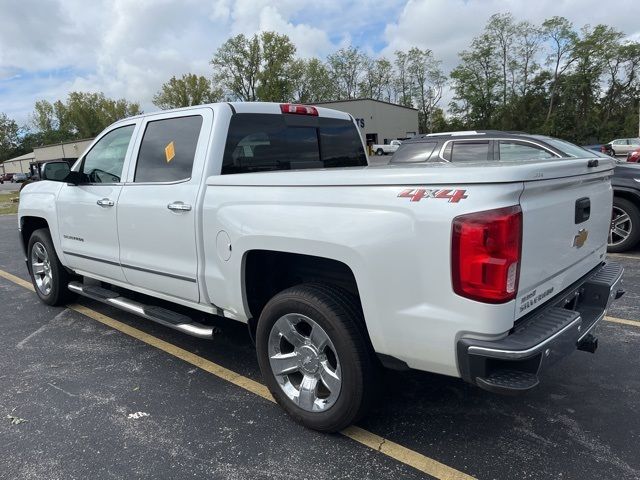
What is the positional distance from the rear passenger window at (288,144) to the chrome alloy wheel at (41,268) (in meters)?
3.03

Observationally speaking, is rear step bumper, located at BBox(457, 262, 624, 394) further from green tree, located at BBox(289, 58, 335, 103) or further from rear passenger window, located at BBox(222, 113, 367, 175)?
green tree, located at BBox(289, 58, 335, 103)

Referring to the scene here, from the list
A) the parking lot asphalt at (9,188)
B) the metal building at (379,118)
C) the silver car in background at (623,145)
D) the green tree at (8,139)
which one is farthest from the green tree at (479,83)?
the green tree at (8,139)

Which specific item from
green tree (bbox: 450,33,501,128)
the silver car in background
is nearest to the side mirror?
the silver car in background

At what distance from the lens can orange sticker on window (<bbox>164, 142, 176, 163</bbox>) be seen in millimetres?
3661

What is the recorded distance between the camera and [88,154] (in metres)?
4.67

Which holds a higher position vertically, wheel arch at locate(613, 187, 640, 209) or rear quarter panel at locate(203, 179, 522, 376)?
rear quarter panel at locate(203, 179, 522, 376)

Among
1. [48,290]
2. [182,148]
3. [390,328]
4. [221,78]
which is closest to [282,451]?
[390,328]

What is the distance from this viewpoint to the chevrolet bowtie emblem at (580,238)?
2705mm

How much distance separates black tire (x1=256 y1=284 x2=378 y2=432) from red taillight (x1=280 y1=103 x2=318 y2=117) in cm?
171

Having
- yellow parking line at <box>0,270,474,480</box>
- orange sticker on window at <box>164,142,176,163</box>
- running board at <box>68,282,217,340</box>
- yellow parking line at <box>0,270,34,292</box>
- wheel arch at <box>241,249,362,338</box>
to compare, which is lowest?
yellow parking line at <box>0,270,34,292</box>

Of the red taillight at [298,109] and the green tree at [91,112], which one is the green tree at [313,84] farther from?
the red taillight at [298,109]

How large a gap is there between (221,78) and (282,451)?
248ft

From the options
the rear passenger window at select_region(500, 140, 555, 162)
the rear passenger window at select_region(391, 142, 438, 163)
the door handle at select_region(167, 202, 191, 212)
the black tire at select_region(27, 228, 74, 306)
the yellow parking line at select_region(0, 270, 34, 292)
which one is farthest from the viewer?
the rear passenger window at select_region(391, 142, 438, 163)

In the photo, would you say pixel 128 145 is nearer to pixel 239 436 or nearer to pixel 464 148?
pixel 239 436
